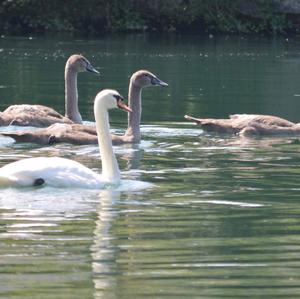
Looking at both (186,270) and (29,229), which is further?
(29,229)

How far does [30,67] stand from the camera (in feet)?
104

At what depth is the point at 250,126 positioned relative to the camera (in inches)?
797

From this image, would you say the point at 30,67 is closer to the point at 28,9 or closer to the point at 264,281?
the point at 28,9

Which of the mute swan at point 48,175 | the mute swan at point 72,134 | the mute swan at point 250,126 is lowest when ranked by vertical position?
the mute swan at point 250,126

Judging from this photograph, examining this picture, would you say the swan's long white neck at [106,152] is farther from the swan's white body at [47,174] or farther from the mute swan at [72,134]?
the mute swan at [72,134]

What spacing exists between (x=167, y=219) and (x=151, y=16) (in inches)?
1409

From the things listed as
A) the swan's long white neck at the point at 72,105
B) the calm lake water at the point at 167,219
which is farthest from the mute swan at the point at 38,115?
the calm lake water at the point at 167,219

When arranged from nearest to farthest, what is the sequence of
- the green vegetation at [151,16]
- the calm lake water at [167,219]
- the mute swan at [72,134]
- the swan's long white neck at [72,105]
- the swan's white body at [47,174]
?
the calm lake water at [167,219] < the swan's white body at [47,174] < the mute swan at [72,134] < the swan's long white neck at [72,105] < the green vegetation at [151,16]

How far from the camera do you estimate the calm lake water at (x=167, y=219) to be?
9234mm

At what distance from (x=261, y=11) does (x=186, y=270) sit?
3737 centimetres

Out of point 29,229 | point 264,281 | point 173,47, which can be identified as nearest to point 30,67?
point 173,47

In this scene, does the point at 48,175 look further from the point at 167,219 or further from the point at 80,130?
the point at 80,130

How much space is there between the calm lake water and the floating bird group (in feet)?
0.52

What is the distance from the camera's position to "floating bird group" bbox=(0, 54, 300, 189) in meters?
13.2
